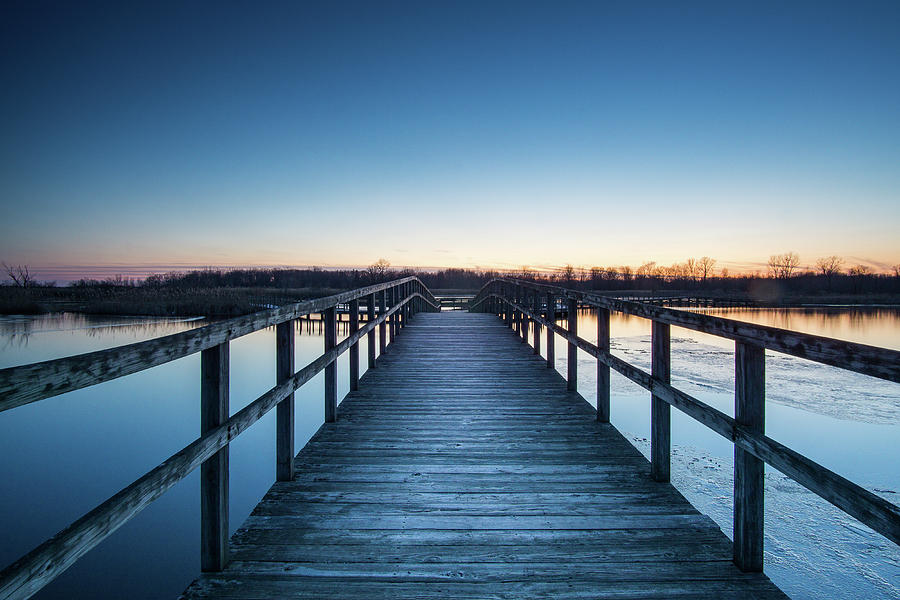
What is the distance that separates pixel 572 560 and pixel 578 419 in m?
2.07

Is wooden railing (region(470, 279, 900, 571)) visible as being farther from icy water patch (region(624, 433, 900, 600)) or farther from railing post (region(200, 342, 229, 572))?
icy water patch (region(624, 433, 900, 600))

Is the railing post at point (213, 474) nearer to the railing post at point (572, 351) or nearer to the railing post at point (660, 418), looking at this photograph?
the railing post at point (660, 418)

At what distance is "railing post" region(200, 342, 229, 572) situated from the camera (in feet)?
6.26

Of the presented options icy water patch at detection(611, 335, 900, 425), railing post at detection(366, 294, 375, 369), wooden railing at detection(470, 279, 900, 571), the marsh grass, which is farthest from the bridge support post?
the marsh grass

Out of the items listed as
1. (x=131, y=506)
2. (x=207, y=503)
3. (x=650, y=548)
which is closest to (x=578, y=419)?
(x=650, y=548)

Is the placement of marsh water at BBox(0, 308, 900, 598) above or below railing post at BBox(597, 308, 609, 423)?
below

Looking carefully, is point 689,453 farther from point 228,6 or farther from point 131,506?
point 228,6

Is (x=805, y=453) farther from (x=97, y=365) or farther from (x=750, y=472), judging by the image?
(x=97, y=365)

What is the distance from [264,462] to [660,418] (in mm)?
7828

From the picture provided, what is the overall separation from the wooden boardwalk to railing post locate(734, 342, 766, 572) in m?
0.11

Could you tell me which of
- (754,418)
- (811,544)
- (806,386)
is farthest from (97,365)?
(806,386)

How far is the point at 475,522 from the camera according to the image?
2318mm

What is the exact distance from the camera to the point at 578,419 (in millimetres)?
3986

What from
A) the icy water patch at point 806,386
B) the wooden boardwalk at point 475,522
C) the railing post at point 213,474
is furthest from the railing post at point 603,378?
the icy water patch at point 806,386
